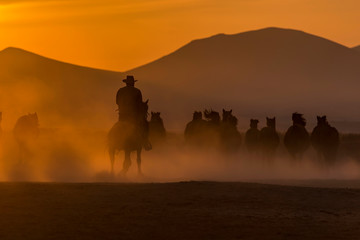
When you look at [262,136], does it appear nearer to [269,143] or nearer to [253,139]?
[269,143]

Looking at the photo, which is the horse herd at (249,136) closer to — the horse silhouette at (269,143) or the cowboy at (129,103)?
the horse silhouette at (269,143)

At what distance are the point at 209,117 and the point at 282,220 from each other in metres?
24.8

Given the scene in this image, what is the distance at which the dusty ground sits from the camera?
575 inches

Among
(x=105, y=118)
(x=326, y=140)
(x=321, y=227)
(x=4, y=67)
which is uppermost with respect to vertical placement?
(x=4, y=67)

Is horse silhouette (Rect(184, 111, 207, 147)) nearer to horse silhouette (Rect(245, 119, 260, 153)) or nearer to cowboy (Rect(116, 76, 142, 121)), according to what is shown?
horse silhouette (Rect(245, 119, 260, 153))

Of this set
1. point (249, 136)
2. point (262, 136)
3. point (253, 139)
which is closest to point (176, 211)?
→ point (262, 136)

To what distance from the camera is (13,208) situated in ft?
53.9

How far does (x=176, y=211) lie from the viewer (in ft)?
54.7

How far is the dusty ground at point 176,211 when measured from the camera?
1462cm

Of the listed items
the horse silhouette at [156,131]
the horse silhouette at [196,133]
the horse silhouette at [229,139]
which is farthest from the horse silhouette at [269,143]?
the horse silhouette at [156,131]

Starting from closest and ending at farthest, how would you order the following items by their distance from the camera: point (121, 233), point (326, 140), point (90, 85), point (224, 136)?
1. point (121, 233)
2. point (326, 140)
3. point (224, 136)
4. point (90, 85)

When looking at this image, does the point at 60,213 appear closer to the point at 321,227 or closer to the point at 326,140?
the point at 321,227

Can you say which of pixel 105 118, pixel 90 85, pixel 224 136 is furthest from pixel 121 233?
pixel 90 85

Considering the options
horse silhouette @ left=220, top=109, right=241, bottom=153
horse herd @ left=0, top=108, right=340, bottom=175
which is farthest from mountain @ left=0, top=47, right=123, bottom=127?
horse silhouette @ left=220, top=109, right=241, bottom=153
